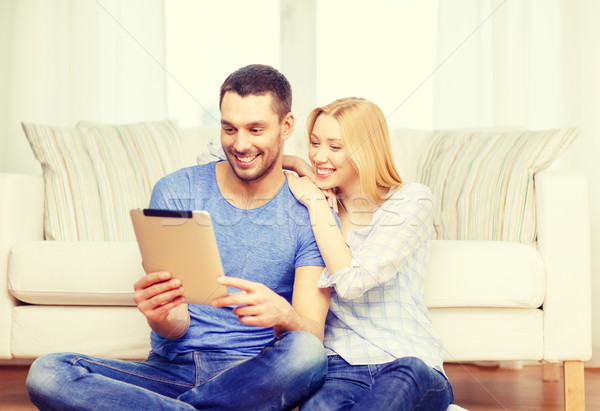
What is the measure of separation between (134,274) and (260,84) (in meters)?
0.71

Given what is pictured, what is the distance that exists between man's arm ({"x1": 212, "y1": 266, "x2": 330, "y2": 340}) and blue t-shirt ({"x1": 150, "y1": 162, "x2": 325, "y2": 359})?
0.05m

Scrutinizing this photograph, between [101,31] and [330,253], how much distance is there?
208 cm

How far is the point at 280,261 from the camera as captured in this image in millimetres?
1421

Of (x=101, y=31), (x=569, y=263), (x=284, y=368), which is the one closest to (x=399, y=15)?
(x=101, y=31)

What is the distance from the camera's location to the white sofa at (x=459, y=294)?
1730 mm

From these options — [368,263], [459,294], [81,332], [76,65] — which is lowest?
[81,332]

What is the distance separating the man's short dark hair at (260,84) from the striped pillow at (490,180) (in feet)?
2.83

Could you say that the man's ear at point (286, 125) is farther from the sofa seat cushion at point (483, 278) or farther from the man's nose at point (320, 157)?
the sofa seat cushion at point (483, 278)

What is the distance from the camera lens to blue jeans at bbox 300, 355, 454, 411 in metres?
1.14

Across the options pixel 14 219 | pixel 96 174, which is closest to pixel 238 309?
pixel 14 219

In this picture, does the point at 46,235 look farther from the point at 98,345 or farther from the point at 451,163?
the point at 451,163

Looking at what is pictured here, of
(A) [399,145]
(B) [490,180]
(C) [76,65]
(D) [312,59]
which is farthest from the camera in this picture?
(D) [312,59]

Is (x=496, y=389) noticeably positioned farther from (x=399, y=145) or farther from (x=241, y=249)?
(x=241, y=249)

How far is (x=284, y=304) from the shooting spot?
1250 millimetres
